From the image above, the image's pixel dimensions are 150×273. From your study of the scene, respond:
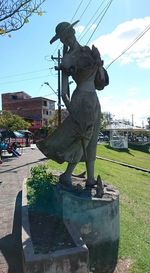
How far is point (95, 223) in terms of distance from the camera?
16.9 ft

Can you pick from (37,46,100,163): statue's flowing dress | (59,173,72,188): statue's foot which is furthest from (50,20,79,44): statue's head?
(59,173,72,188): statue's foot

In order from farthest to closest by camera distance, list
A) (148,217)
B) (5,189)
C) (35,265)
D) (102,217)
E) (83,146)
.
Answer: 1. (5,189)
2. (148,217)
3. (83,146)
4. (102,217)
5. (35,265)

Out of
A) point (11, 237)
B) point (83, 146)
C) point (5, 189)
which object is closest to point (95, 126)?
point (83, 146)

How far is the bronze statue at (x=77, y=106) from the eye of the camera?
554cm

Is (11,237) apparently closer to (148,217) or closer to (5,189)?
(148,217)

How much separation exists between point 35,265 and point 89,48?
330 centimetres

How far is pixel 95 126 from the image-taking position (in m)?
5.77

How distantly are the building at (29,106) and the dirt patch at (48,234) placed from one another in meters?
65.9

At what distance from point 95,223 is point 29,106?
70549mm

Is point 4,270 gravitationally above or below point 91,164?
below

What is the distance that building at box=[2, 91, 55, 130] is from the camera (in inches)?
2896

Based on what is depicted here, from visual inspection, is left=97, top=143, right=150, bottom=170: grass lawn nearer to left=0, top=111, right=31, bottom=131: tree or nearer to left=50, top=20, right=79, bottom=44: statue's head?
left=0, top=111, right=31, bottom=131: tree

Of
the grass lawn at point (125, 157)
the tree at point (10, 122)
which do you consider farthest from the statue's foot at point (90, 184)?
the tree at point (10, 122)

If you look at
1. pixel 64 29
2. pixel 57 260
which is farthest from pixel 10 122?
pixel 57 260
